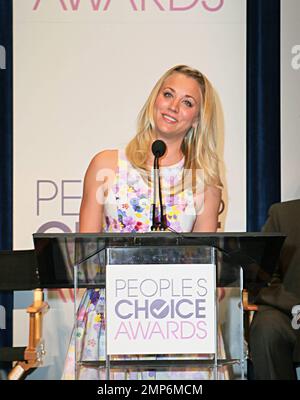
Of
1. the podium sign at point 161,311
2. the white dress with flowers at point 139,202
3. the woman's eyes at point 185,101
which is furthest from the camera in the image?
the woman's eyes at point 185,101

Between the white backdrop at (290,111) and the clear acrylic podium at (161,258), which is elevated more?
the white backdrop at (290,111)

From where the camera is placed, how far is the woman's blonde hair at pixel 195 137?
4340 mm

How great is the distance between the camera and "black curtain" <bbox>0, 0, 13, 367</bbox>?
14.0ft

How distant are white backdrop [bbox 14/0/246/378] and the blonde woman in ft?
0.19

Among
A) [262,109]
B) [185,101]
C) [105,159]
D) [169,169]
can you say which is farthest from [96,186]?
[262,109]

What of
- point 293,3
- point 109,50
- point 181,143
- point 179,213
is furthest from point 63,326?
point 293,3

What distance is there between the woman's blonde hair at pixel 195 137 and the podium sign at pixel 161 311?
198 centimetres

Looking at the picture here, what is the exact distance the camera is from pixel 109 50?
4.35 metres

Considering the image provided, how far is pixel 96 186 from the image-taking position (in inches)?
170

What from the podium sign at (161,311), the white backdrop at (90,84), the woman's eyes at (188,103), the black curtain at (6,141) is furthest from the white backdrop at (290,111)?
the podium sign at (161,311)

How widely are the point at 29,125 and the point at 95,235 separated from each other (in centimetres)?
200

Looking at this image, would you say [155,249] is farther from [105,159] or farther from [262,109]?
[262,109]

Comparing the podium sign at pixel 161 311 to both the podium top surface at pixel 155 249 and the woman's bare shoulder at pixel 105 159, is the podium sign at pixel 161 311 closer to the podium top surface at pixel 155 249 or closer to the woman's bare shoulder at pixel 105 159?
the podium top surface at pixel 155 249

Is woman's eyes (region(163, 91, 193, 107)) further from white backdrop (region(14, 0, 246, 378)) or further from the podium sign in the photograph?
the podium sign
